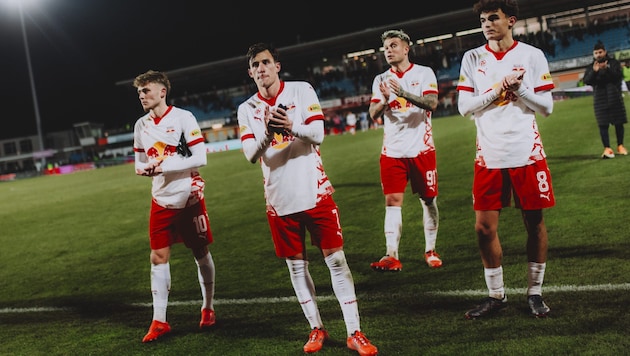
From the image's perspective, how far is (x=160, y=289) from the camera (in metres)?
4.71

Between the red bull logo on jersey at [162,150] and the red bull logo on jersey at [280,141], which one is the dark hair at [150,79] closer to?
the red bull logo on jersey at [162,150]

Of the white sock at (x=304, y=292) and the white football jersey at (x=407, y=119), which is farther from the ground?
the white football jersey at (x=407, y=119)

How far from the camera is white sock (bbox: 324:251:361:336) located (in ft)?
12.5

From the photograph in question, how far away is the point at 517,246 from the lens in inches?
234

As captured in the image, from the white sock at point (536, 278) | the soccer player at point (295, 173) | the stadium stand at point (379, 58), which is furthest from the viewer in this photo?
the stadium stand at point (379, 58)

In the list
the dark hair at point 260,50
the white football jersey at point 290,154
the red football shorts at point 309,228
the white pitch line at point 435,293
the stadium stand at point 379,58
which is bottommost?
the white pitch line at point 435,293

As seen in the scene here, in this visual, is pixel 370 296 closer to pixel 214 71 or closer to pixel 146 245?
Result: pixel 146 245

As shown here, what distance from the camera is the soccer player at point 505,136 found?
3957mm

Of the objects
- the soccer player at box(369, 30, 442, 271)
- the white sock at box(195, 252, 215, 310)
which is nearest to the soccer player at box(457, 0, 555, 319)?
the soccer player at box(369, 30, 442, 271)

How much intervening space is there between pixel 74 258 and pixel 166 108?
520 centimetres

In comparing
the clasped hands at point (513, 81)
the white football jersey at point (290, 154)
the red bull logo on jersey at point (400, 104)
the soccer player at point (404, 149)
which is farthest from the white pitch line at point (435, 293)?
the red bull logo on jersey at point (400, 104)

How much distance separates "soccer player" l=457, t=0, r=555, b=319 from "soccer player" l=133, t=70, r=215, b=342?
89.0 inches

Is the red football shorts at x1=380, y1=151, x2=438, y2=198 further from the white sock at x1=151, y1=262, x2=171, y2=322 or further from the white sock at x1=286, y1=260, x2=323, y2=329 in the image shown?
the white sock at x1=151, y1=262, x2=171, y2=322

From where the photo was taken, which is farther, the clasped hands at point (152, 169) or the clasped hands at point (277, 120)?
the clasped hands at point (152, 169)
